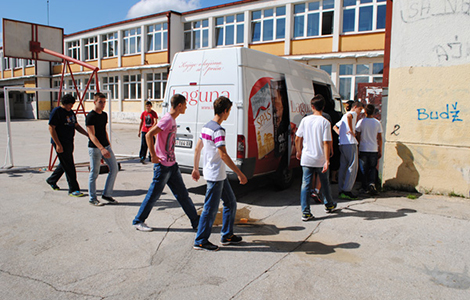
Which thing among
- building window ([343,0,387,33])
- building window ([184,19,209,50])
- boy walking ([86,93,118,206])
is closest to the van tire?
boy walking ([86,93,118,206])

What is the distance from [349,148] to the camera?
20.4ft

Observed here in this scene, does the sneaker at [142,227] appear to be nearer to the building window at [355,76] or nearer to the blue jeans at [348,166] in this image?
the blue jeans at [348,166]

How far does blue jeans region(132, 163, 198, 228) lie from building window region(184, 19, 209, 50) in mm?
21764

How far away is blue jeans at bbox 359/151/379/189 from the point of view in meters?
6.64

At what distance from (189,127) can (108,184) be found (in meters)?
1.67

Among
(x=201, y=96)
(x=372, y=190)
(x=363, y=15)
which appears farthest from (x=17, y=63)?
(x=372, y=190)

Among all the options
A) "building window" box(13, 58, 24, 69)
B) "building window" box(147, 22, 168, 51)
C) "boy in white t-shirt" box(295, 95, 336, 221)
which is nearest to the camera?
"boy in white t-shirt" box(295, 95, 336, 221)

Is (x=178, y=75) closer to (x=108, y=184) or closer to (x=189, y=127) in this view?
(x=189, y=127)

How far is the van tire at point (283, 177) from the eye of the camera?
22.6 feet

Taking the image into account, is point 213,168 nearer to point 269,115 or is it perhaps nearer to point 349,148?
point 269,115

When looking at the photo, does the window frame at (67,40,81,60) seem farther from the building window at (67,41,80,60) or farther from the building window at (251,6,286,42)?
the building window at (251,6,286,42)

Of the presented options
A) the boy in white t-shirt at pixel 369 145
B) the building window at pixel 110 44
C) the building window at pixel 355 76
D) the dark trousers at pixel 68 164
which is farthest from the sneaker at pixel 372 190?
the building window at pixel 110 44

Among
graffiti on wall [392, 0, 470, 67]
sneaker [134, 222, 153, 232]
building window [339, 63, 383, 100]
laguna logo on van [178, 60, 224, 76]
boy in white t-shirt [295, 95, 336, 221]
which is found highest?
building window [339, 63, 383, 100]

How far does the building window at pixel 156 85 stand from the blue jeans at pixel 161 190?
23238mm
